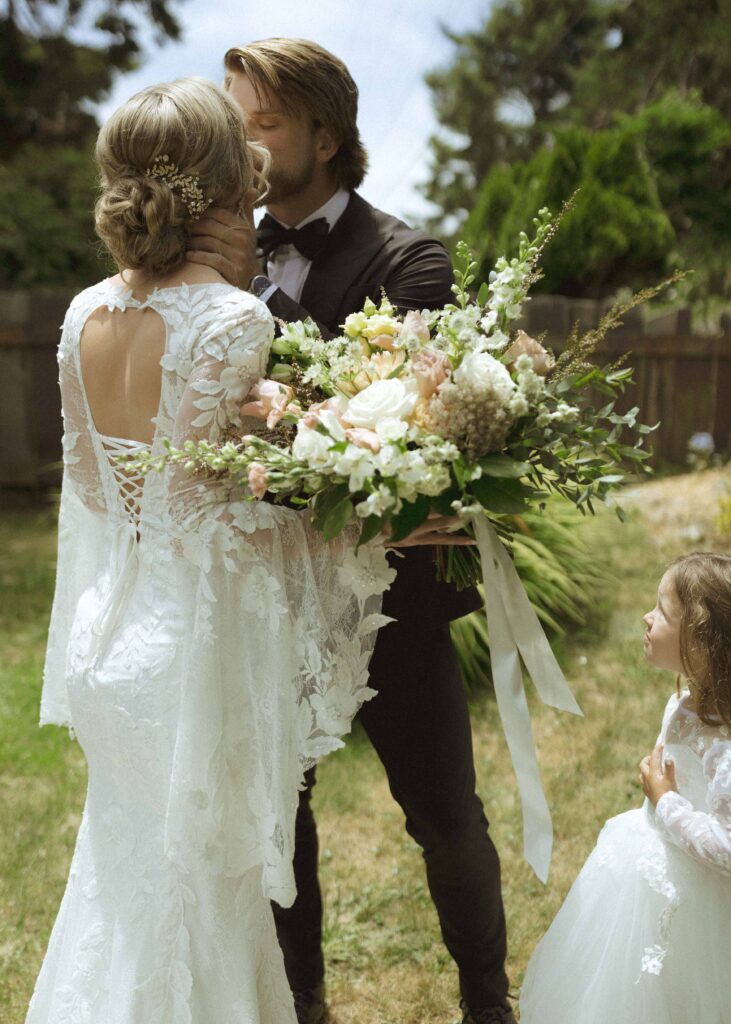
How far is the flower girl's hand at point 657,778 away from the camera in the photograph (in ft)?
6.57

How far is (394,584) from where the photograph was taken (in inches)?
88.1

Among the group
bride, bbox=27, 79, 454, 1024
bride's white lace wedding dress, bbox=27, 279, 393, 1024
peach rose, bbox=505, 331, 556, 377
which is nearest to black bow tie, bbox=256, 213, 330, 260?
bride, bbox=27, 79, 454, 1024

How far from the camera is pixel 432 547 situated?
2.25 m

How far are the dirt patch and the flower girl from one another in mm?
4161

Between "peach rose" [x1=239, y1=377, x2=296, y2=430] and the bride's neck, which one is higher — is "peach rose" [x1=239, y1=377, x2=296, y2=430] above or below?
below

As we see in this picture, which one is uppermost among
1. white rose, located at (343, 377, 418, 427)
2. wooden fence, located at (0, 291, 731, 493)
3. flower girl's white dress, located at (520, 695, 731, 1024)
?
wooden fence, located at (0, 291, 731, 493)

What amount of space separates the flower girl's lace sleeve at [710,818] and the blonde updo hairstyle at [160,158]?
1.43m

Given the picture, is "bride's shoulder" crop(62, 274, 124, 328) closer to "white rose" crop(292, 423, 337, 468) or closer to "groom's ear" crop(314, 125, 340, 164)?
"white rose" crop(292, 423, 337, 468)

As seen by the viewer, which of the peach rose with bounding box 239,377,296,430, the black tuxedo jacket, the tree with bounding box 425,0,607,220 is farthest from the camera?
the tree with bounding box 425,0,607,220

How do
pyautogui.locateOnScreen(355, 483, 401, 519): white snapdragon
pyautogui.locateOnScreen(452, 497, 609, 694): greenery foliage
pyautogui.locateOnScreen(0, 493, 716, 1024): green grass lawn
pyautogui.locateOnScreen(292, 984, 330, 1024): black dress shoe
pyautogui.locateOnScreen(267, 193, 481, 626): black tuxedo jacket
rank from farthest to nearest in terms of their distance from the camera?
1. pyautogui.locateOnScreen(452, 497, 609, 694): greenery foliage
2. pyautogui.locateOnScreen(0, 493, 716, 1024): green grass lawn
3. pyautogui.locateOnScreen(292, 984, 330, 1024): black dress shoe
4. pyautogui.locateOnScreen(267, 193, 481, 626): black tuxedo jacket
5. pyautogui.locateOnScreen(355, 483, 401, 519): white snapdragon

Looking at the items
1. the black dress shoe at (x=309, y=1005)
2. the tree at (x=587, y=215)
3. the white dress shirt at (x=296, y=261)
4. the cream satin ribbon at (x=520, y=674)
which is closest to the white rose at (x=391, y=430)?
the cream satin ribbon at (x=520, y=674)

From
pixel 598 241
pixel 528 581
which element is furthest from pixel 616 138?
pixel 528 581

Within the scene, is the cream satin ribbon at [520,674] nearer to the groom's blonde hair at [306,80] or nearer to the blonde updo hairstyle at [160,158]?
the blonde updo hairstyle at [160,158]

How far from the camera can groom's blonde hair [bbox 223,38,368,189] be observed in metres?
2.38
